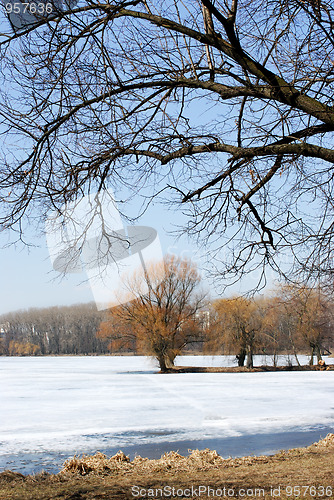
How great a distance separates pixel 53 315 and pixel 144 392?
75949 mm

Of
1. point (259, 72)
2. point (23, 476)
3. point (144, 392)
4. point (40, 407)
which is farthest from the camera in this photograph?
point (144, 392)

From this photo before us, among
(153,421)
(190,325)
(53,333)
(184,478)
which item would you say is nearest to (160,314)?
(190,325)

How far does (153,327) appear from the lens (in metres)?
33.2

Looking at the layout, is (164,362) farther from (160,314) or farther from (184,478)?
(184,478)

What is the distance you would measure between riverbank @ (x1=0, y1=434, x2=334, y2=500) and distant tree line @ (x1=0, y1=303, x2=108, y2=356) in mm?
72279

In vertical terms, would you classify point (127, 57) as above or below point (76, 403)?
above

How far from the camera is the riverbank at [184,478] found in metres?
5.25

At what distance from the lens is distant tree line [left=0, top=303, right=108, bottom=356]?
81000 millimetres

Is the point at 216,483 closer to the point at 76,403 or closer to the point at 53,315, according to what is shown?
the point at 76,403

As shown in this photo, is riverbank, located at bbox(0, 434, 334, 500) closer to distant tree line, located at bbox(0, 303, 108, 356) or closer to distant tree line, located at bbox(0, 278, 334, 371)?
distant tree line, located at bbox(0, 278, 334, 371)

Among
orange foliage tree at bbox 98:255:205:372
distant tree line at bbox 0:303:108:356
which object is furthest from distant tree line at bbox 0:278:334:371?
distant tree line at bbox 0:303:108:356

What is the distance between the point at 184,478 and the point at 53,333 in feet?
273

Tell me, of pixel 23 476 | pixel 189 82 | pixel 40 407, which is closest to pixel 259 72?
pixel 189 82

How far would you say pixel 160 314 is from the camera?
34.1 meters
